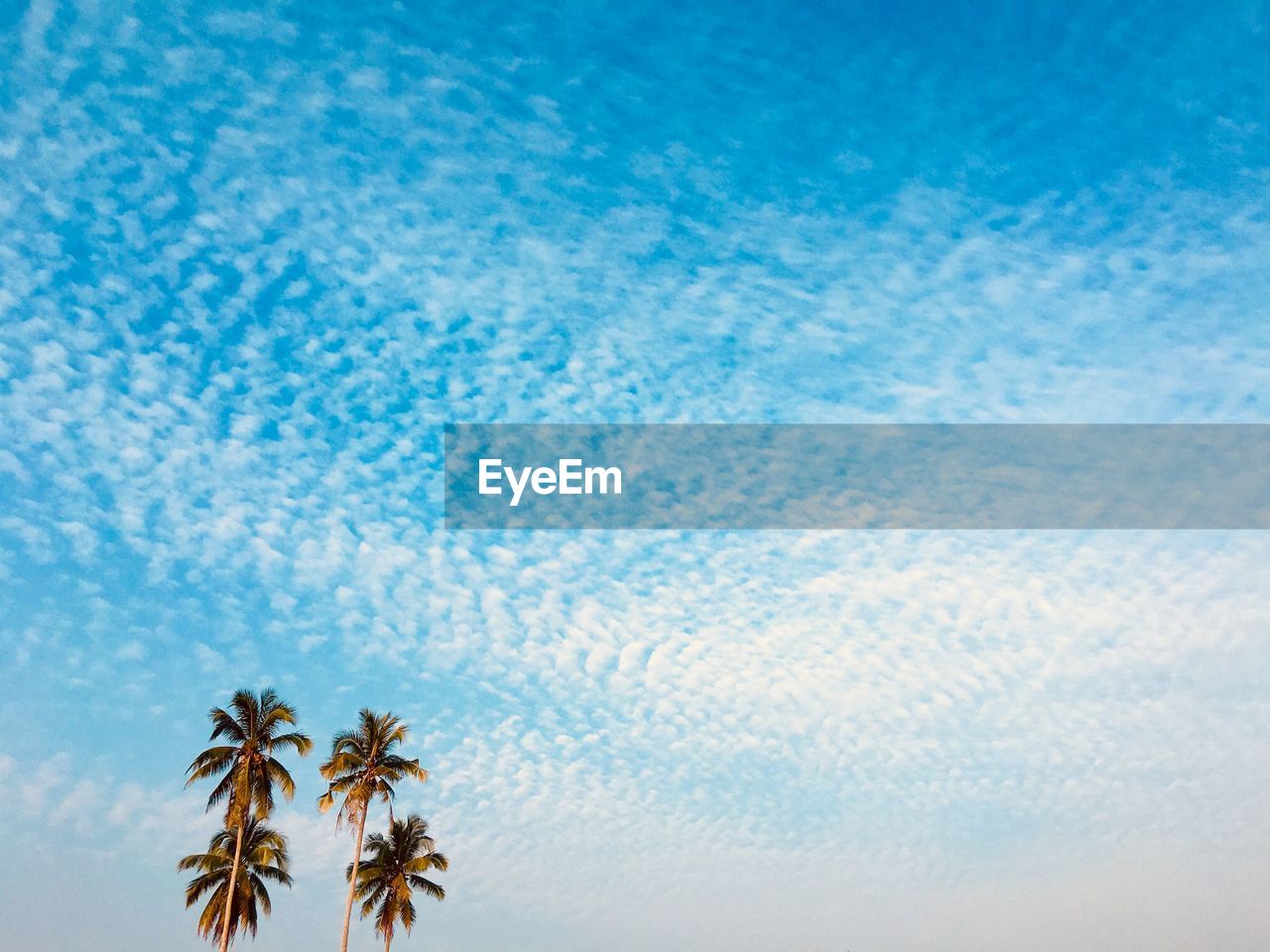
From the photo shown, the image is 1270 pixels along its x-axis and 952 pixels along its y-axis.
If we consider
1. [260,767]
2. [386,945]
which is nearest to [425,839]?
[386,945]

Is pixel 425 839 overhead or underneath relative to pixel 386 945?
overhead

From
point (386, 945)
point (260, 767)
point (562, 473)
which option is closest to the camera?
point (562, 473)

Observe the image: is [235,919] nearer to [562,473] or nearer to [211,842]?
[211,842]

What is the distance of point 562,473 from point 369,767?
2449 cm

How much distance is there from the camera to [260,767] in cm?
4909

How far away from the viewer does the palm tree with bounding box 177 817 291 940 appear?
182ft

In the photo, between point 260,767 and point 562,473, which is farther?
point 260,767

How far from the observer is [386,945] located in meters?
63.4

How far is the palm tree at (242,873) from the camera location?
5544cm

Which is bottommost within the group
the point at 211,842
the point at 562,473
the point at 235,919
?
the point at 235,919

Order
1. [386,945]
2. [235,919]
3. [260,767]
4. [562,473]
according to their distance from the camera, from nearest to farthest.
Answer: [562,473], [260,767], [235,919], [386,945]

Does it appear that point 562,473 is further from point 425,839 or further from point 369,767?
point 425,839

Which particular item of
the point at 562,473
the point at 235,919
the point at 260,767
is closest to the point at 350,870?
the point at 235,919

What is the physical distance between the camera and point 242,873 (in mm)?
56188
